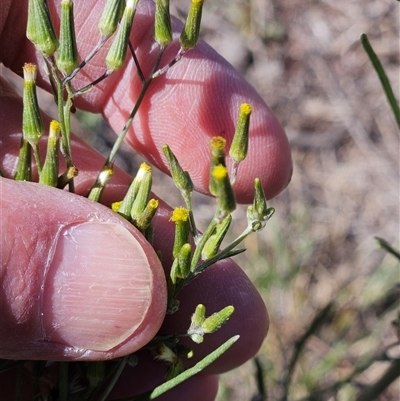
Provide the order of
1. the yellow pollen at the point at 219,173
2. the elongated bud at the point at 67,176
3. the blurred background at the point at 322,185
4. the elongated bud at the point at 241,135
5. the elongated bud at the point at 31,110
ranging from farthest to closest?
the blurred background at the point at 322,185
the elongated bud at the point at 67,176
the elongated bud at the point at 31,110
the elongated bud at the point at 241,135
the yellow pollen at the point at 219,173

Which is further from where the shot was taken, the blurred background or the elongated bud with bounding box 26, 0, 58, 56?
the blurred background

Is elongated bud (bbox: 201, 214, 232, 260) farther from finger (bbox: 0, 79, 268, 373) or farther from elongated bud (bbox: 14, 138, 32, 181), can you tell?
A: finger (bbox: 0, 79, 268, 373)

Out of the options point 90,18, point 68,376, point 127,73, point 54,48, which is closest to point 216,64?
point 127,73

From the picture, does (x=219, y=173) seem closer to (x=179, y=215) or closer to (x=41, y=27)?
(x=179, y=215)

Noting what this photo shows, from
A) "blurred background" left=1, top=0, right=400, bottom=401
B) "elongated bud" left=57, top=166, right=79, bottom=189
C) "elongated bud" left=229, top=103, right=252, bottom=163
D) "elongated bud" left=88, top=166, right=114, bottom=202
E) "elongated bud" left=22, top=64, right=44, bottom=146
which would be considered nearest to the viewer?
"elongated bud" left=229, top=103, right=252, bottom=163

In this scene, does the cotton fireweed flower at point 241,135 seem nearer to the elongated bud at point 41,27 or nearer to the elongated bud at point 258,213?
the elongated bud at point 258,213

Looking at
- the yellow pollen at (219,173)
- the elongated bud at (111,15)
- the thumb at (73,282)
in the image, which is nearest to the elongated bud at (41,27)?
the elongated bud at (111,15)

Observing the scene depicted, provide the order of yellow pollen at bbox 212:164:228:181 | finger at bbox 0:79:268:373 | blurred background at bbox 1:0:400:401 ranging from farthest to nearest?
blurred background at bbox 1:0:400:401 → finger at bbox 0:79:268:373 → yellow pollen at bbox 212:164:228:181

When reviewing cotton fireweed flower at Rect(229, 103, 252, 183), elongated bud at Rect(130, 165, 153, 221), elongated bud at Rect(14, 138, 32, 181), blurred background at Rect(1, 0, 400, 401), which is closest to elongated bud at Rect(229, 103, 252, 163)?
cotton fireweed flower at Rect(229, 103, 252, 183)
